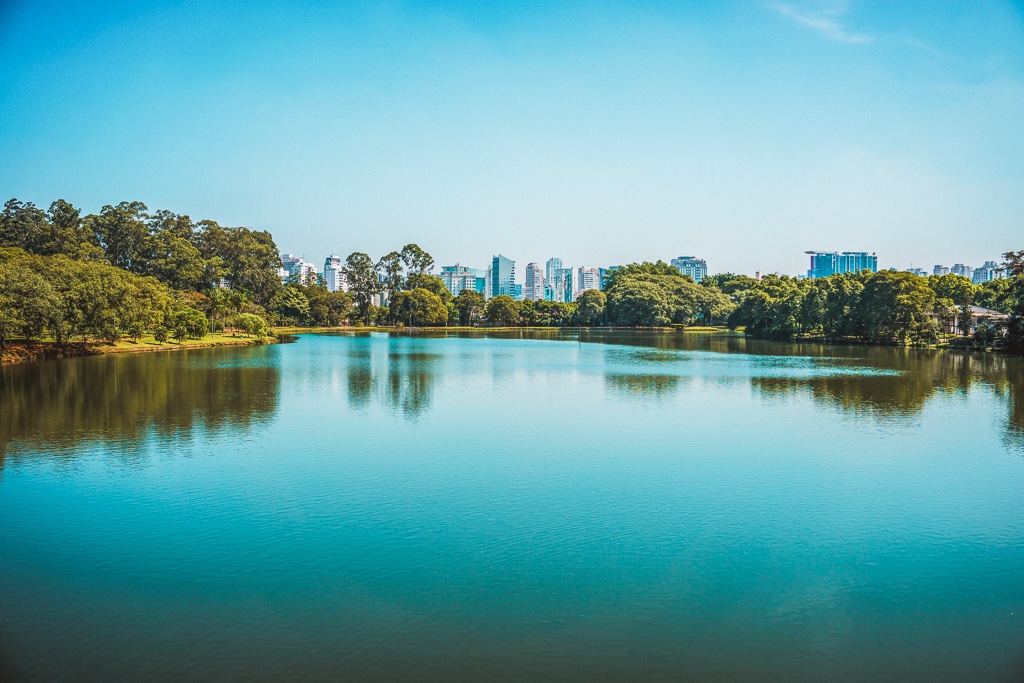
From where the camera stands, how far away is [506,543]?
26.7 ft

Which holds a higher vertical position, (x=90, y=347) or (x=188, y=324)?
(x=188, y=324)

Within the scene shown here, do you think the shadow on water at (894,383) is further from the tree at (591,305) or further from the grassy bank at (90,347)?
the tree at (591,305)

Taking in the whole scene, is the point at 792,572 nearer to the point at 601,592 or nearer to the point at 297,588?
the point at 601,592

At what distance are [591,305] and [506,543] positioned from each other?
8143cm

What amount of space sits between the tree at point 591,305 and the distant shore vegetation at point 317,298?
0.61ft

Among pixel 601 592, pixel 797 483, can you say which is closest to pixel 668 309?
pixel 797 483

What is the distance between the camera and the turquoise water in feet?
18.8

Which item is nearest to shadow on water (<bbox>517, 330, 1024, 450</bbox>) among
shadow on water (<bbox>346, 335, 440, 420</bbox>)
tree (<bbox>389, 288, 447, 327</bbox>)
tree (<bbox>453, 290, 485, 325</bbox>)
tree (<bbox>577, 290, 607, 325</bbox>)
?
shadow on water (<bbox>346, 335, 440, 420</bbox>)

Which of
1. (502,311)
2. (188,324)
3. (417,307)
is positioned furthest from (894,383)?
(502,311)

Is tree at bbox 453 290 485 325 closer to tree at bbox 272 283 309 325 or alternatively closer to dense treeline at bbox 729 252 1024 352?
tree at bbox 272 283 309 325

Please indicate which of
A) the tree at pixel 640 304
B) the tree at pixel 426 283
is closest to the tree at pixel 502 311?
the tree at pixel 426 283

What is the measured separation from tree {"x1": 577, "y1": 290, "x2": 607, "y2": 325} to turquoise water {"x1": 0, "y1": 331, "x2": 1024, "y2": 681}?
70.6 metres

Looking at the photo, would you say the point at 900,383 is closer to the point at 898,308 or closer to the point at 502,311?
the point at 898,308

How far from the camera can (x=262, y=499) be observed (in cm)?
989
